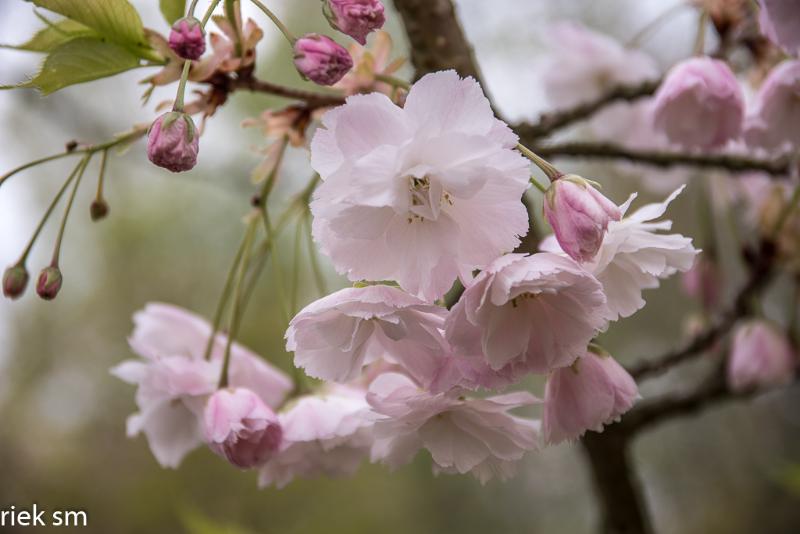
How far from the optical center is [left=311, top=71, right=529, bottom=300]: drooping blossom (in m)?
0.43

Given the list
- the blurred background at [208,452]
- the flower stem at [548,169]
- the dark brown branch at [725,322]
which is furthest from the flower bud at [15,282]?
the blurred background at [208,452]

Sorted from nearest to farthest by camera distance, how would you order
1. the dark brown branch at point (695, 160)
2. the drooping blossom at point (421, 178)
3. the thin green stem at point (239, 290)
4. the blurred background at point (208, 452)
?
1. the drooping blossom at point (421, 178)
2. the thin green stem at point (239, 290)
3. the dark brown branch at point (695, 160)
4. the blurred background at point (208, 452)

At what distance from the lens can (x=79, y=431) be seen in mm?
5098

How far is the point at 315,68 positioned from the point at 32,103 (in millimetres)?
1565

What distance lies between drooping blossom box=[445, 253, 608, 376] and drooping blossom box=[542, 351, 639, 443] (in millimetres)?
51

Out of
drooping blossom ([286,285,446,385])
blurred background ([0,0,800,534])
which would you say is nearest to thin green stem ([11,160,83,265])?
drooping blossom ([286,285,446,385])

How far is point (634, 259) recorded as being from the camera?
50cm

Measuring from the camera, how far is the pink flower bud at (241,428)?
545 mm

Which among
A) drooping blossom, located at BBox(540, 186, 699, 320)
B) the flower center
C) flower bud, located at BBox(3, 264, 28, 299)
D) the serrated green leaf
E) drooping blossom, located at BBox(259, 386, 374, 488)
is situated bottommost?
drooping blossom, located at BBox(259, 386, 374, 488)

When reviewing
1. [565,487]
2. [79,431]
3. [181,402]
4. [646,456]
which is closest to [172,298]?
[79,431]

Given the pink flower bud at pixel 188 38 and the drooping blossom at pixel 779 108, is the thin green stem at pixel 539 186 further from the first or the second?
the drooping blossom at pixel 779 108

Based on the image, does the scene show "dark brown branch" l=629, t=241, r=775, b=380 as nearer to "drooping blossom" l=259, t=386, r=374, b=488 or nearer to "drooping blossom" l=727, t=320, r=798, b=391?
"drooping blossom" l=727, t=320, r=798, b=391

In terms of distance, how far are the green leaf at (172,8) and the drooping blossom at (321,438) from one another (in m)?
0.33

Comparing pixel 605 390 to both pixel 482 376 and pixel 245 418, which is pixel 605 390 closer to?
pixel 482 376
